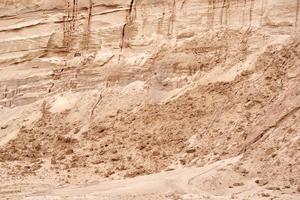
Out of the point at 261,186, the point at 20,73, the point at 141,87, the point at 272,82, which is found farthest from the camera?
the point at 20,73

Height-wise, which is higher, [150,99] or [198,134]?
[150,99]

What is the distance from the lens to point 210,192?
15.6 m

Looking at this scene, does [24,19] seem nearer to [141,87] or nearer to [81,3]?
[81,3]

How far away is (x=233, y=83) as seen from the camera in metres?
19.7

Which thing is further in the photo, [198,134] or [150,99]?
[150,99]

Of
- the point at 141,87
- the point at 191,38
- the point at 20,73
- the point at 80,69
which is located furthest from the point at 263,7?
the point at 20,73

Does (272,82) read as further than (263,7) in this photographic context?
No

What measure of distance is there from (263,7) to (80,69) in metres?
6.73

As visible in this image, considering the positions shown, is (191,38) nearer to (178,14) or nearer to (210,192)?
(178,14)

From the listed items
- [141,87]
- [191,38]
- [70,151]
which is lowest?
[70,151]

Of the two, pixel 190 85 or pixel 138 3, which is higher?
pixel 138 3

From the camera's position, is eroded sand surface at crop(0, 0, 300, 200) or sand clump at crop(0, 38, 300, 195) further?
sand clump at crop(0, 38, 300, 195)

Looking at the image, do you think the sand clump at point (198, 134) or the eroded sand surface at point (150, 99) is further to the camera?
the sand clump at point (198, 134)

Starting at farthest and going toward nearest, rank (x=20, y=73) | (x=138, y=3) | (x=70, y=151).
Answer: (x=20, y=73) < (x=138, y=3) < (x=70, y=151)
